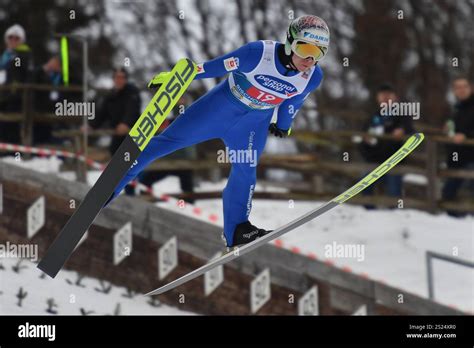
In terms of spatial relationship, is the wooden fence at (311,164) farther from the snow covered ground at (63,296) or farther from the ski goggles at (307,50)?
the ski goggles at (307,50)

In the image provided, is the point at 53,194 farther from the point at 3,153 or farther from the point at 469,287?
the point at 469,287

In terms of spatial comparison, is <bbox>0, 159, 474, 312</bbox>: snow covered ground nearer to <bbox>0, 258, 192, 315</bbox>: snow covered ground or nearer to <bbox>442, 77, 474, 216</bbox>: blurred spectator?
<bbox>442, 77, 474, 216</bbox>: blurred spectator

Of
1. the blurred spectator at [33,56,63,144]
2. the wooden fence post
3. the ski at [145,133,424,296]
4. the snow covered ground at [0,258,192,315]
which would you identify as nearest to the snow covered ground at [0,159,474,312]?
the wooden fence post

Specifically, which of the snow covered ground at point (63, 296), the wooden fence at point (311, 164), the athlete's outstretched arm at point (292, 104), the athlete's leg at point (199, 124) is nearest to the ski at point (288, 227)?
the athlete's outstretched arm at point (292, 104)

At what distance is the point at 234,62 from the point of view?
19.3 feet

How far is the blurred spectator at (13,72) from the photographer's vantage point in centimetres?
990

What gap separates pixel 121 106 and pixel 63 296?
170cm

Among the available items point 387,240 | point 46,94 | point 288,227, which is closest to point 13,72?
point 46,94

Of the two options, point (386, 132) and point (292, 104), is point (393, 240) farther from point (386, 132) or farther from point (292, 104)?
point (292, 104)

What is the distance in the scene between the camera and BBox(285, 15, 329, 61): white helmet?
578 cm

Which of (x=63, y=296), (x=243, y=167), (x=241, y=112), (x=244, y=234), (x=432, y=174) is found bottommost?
(x=63, y=296)

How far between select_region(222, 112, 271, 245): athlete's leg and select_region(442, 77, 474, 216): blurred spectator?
13.0 feet

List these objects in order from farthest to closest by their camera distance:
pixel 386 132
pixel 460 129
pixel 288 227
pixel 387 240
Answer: pixel 387 240 < pixel 386 132 < pixel 460 129 < pixel 288 227
